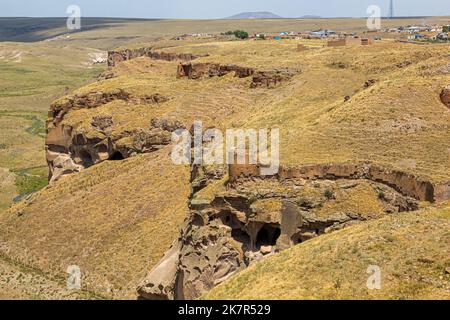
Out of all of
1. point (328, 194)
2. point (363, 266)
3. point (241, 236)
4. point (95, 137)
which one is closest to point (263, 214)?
point (241, 236)

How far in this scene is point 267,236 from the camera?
31.9 m

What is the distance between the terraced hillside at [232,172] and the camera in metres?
30.6

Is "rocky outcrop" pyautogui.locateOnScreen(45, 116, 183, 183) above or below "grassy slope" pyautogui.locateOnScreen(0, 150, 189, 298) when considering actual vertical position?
above

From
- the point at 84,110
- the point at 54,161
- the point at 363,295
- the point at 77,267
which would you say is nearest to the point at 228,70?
the point at 84,110

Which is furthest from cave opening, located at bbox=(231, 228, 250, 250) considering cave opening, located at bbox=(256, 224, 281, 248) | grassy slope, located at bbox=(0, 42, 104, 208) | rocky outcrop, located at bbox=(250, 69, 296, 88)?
grassy slope, located at bbox=(0, 42, 104, 208)

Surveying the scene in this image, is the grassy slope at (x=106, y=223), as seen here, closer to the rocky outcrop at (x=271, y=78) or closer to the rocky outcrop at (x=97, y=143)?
the rocky outcrop at (x=97, y=143)

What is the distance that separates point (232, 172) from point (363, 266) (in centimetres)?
1196

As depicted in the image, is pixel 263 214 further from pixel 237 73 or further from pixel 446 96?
pixel 237 73

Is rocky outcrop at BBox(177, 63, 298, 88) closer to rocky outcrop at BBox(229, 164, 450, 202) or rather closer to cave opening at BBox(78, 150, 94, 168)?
cave opening at BBox(78, 150, 94, 168)

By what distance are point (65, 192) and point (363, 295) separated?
110ft

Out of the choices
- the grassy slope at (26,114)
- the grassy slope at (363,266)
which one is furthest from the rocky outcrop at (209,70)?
the grassy slope at (363,266)

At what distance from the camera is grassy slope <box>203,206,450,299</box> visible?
20516mm

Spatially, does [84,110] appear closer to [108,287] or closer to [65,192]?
[65,192]

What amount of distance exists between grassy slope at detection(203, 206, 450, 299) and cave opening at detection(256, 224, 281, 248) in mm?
4953
